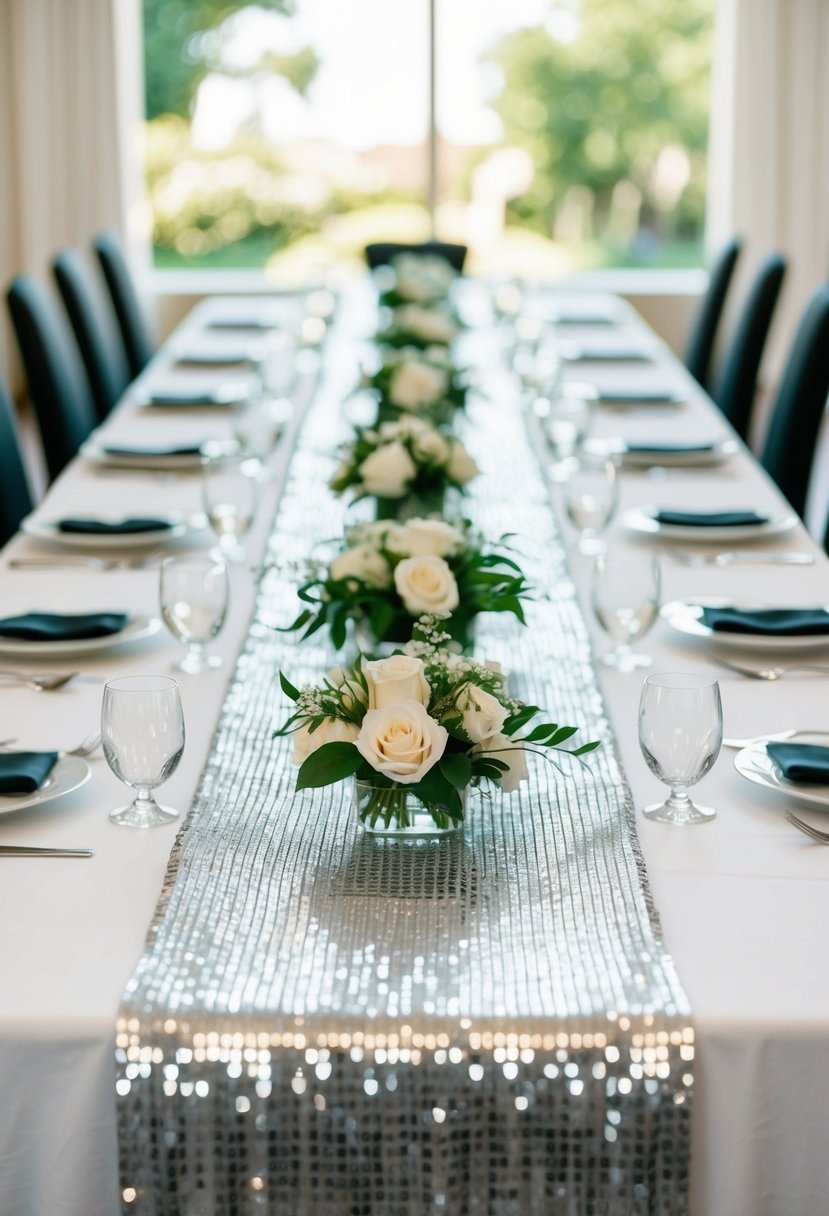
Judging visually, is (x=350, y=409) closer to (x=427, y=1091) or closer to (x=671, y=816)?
(x=671, y=816)

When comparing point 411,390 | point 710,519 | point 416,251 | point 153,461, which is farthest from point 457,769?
point 416,251

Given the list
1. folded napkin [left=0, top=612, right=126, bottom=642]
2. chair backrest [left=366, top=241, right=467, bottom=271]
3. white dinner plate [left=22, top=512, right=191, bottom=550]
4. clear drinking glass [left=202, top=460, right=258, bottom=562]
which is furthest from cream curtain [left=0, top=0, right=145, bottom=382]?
folded napkin [left=0, top=612, right=126, bottom=642]

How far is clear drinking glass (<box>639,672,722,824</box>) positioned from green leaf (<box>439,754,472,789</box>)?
0.58 ft

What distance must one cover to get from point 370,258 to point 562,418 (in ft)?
13.0

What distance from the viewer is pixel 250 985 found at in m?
1.24

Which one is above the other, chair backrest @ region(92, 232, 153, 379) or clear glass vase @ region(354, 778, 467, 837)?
clear glass vase @ region(354, 778, 467, 837)

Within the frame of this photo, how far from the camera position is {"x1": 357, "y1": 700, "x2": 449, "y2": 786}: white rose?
1369 millimetres

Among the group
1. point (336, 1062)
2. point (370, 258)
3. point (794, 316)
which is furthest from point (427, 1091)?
point (794, 316)

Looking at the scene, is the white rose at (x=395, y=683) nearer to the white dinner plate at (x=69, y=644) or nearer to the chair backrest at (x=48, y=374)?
the white dinner plate at (x=69, y=644)

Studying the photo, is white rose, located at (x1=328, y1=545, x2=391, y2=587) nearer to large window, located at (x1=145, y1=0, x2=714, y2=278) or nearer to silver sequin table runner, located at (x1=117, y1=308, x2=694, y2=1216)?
silver sequin table runner, located at (x1=117, y1=308, x2=694, y2=1216)

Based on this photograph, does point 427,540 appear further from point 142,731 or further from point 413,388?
point 413,388

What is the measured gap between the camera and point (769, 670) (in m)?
2.03

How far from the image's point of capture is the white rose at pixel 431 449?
2.45 m

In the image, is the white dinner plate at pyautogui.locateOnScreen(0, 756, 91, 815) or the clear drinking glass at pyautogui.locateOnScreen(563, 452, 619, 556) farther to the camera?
the clear drinking glass at pyautogui.locateOnScreen(563, 452, 619, 556)
